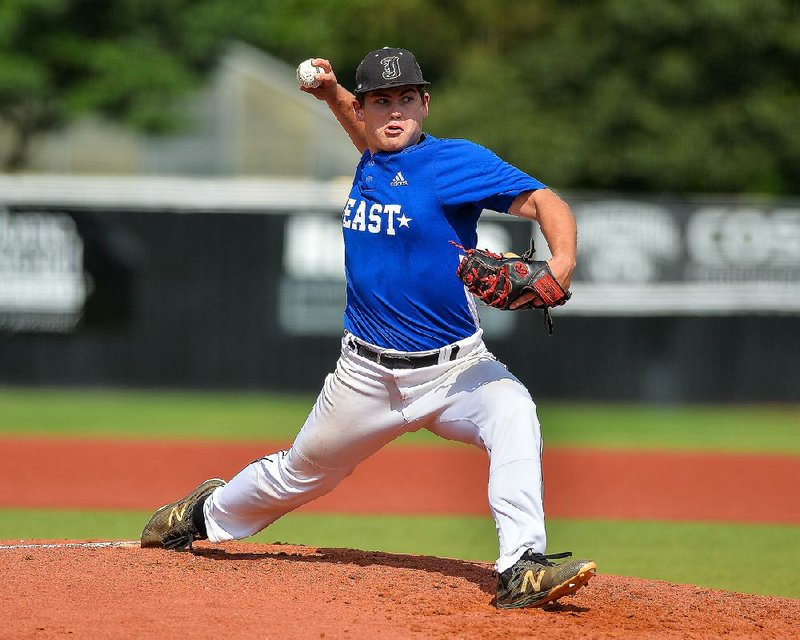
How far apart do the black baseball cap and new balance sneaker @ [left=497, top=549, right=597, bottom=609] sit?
1782 millimetres

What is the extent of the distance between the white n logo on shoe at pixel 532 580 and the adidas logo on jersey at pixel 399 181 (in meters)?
1.48

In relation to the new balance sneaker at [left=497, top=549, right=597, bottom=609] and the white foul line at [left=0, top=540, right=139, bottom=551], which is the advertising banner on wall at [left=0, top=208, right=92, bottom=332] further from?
the new balance sneaker at [left=497, top=549, right=597, bottom=609]

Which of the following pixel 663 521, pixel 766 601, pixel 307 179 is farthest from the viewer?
pixel 307 179

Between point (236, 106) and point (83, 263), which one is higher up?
point (236, 106)

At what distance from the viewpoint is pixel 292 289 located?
50.7ft

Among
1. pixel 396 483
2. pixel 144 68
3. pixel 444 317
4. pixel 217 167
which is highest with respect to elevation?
pixel 144 68

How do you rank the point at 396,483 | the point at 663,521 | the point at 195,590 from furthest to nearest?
1. the point at 396,483
2. the point at 663,521
3. the point at 195,590

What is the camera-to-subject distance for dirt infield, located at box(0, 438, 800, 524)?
927 cm

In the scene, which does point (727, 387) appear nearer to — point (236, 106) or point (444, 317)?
point (444, 317)

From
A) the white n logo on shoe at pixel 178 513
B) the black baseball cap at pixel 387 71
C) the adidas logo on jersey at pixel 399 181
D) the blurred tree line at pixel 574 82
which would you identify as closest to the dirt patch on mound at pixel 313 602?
the white n logo on shoe at pixel 178 513

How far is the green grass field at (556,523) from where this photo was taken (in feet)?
24.3

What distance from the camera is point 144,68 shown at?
2517 centimetres

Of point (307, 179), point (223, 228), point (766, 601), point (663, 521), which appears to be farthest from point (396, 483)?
point (307, 179)

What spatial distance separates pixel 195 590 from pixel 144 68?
21.0 metres
